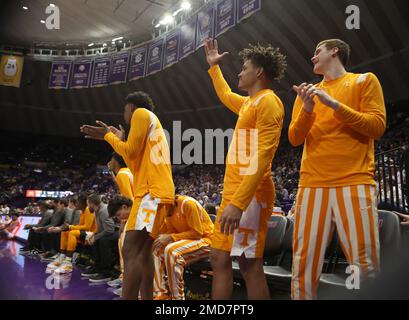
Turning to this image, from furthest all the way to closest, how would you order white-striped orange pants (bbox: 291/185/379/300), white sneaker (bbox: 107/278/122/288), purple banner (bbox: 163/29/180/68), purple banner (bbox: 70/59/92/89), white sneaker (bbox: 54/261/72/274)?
purple banner (bbox: 70/59/92/89)
purple banner (bbox: 163/29/180/68)
white sneaker (bbox: 54/261/72/274)
white sneaker (bbox: 107/278/122/288)
white-striped orange pants (bbox: 291/185/379/300)

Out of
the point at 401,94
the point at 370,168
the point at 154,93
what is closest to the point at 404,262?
the point at 370,168

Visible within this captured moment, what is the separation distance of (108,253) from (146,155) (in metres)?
3.12

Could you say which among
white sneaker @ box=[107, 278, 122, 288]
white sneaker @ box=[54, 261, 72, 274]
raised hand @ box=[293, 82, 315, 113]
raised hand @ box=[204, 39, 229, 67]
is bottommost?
white sneaker @ box=[54, 261, 72, 274]

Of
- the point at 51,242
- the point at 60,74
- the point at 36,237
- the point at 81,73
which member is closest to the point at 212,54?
the point at 51,242

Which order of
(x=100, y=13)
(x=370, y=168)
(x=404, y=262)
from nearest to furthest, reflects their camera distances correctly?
(x=404, y=262), (x=370, y=168), (x=100, y=13)

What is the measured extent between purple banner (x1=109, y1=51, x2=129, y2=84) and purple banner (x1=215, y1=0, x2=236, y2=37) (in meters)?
4.72

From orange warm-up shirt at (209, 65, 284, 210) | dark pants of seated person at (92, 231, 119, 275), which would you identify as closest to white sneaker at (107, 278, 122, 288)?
dark pants of seated person at (92, 231, 119, 275)

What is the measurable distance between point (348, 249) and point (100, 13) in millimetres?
13452

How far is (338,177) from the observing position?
5.56 ft

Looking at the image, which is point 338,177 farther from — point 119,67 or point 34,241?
point 119,67

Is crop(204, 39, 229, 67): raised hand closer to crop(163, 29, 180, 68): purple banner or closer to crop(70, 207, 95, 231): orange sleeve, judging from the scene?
crop(70, 207, 95, 231): orange sleeve

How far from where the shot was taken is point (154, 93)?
56.0ft

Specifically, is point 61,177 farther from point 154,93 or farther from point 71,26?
point 71,26

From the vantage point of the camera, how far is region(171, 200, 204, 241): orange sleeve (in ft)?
10.6
